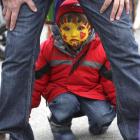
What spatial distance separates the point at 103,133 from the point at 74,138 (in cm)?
19

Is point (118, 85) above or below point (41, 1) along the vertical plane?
below

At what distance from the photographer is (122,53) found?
1.84 metres

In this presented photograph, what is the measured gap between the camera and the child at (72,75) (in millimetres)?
2357

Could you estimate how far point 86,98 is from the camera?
2.43 m

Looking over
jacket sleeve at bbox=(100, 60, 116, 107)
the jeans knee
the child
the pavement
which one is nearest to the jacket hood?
the child

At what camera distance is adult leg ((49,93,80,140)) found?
7.77 ft

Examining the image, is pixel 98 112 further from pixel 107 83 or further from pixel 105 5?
pixel 105 5

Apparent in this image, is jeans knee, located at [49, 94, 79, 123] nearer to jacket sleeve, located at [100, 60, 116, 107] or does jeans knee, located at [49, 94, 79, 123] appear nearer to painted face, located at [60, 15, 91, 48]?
jacket sleeve, located at [100, 60, 116, 107]

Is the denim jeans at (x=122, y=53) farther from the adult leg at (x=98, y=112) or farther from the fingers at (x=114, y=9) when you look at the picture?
the adult leg at (x=98, y=112)

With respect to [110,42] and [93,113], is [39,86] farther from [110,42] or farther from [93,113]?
[110,42]

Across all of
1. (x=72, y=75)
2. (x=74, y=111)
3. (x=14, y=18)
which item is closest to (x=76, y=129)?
(x=74, y=111)

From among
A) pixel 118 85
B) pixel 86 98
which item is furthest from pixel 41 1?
pixel 86 98

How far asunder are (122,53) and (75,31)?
55 centimetres

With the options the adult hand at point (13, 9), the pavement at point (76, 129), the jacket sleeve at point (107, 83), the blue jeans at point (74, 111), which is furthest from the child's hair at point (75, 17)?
the pavement at point (76, 129)
